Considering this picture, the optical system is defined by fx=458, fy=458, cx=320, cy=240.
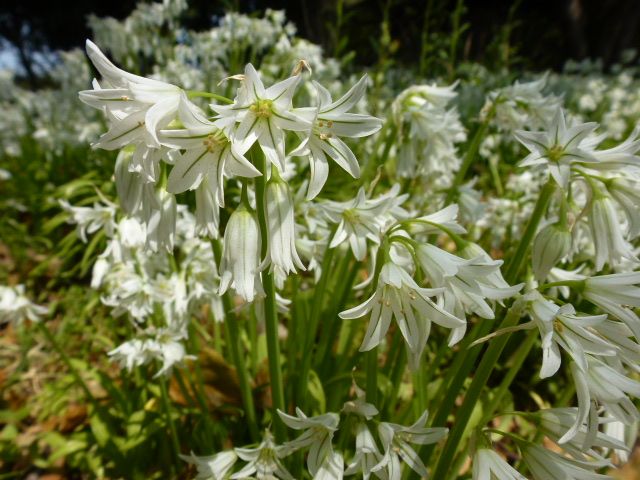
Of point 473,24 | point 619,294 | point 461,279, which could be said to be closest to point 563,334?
point 619,294

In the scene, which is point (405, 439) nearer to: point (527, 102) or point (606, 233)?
point (606, 233)

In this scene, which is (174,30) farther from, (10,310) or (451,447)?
(451,447)

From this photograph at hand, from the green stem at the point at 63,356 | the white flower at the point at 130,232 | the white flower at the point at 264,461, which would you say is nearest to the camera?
the white flower at the point at 264,461

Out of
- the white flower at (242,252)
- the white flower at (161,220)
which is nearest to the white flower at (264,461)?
the white flower at (242,252)

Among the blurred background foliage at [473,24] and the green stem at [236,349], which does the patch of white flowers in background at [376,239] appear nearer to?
the green stem at [236,349]

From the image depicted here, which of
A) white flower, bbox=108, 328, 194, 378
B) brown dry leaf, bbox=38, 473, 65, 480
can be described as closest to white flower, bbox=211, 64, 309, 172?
white flower, bbox=108, 328, 194, 378

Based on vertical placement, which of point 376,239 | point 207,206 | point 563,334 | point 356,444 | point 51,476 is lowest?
point 51,476

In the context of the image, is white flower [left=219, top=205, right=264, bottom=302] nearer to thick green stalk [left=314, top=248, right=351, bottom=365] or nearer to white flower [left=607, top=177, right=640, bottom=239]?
thick green stalk [left=314, top=248, right=351, bottom=365]
